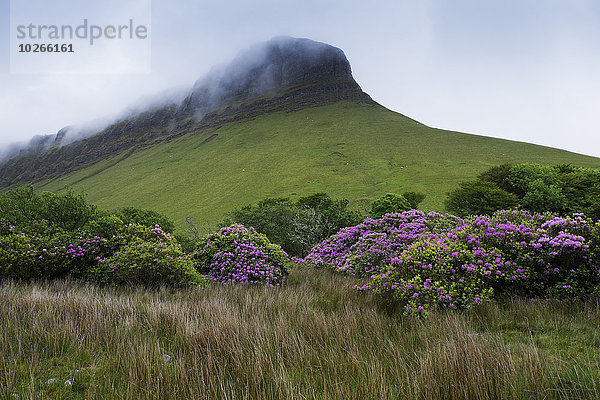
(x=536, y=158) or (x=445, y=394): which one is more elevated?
(x=536, y=158)

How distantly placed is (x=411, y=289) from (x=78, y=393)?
451cm

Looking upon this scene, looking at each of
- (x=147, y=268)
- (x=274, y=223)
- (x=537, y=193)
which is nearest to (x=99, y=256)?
(x=147, y=268)

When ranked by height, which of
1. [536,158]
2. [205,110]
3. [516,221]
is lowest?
[516,221]

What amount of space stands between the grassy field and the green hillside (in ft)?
124

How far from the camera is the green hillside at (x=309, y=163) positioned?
53500 mm

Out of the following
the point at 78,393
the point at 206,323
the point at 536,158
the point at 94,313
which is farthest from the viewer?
the point at 536,158

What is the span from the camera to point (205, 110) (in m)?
158

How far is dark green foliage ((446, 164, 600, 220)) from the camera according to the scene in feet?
86.4

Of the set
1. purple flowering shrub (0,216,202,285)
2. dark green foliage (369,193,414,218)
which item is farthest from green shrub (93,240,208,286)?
dark green foliage (369,193,414,218)

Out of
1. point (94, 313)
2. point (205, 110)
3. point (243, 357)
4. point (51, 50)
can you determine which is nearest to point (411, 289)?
point (243, 357)

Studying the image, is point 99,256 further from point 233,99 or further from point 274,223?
point 233,99

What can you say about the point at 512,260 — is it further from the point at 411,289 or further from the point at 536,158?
the point at 536,158

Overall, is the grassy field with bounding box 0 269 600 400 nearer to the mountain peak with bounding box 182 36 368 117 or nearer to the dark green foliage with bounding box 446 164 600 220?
the dark green foliage with bounding box 446 164 600 220

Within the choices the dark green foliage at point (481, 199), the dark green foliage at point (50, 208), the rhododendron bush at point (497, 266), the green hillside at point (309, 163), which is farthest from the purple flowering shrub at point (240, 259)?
the green hillside at point (309, 163)
